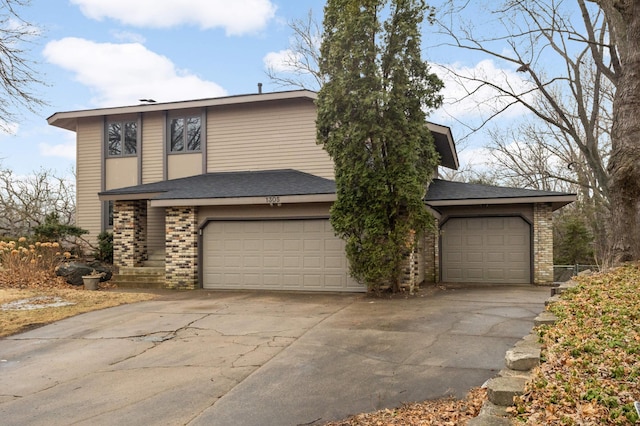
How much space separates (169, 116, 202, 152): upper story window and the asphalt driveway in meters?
8.10

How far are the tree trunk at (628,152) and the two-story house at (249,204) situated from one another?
9.96 feet

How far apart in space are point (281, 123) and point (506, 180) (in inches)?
693

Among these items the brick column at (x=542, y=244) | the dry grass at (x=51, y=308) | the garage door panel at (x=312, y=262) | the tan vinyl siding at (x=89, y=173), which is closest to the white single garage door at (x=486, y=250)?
the brick column at (x=542, y=244)

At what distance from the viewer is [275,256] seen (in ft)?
41.4

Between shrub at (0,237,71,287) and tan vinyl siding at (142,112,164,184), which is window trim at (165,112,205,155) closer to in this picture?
tan vinyl siding at (142,112,164,184)

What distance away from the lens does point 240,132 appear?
15.9 meters

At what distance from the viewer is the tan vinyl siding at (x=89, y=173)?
1734 centimetres

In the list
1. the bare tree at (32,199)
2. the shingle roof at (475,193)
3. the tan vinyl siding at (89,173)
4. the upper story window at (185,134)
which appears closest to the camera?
the shingle roof at (475,193)

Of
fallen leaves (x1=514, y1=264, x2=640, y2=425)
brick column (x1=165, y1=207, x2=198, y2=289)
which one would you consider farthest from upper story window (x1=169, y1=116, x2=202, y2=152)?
fallen leaves (x1=514, y1=264, x2=640, y2=425)

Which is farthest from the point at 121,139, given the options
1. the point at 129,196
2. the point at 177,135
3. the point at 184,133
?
the point at 129,196

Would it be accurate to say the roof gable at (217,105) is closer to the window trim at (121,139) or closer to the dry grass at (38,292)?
the window trim at (121,139)

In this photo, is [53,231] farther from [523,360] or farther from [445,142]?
[523,360]

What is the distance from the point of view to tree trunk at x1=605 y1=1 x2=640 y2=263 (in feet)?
30.9

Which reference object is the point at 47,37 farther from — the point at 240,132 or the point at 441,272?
the point at 441,272
